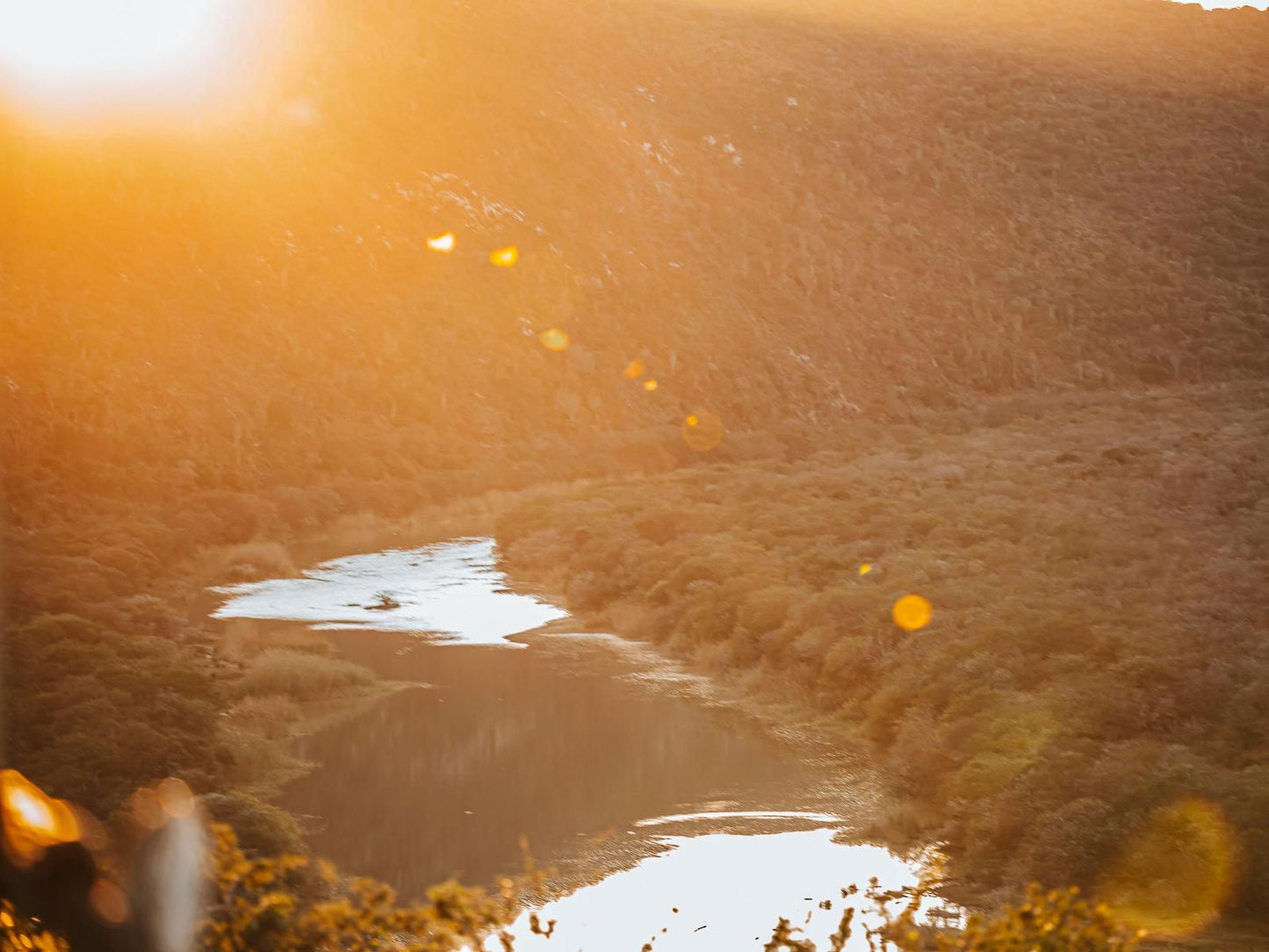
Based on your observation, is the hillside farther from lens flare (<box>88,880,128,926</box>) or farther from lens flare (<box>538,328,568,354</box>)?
lens flare (<box>88,880,128,926</box>)

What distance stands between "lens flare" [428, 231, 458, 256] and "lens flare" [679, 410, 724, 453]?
47.6ft

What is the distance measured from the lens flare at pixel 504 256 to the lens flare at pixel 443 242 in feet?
6.36

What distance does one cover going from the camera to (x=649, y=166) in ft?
269

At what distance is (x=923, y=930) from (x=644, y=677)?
11.3 metres

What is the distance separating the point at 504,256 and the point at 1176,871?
6179cm

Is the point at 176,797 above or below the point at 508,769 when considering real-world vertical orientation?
above

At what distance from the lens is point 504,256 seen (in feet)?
234

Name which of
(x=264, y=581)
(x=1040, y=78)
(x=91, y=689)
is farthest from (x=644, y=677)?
(x=1040, y=78)

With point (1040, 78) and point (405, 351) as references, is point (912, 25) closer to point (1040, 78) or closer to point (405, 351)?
point (1040, 78)

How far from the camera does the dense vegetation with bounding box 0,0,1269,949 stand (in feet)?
59.2

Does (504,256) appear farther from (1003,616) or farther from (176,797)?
(176,797)

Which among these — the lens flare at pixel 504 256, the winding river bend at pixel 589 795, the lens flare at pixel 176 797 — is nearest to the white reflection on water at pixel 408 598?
the winding river bend at pixel 589 795

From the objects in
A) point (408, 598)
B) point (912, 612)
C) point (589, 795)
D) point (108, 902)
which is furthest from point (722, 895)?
point (408, 598)

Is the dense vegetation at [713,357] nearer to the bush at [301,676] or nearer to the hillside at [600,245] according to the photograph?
the bush at [301,676]
